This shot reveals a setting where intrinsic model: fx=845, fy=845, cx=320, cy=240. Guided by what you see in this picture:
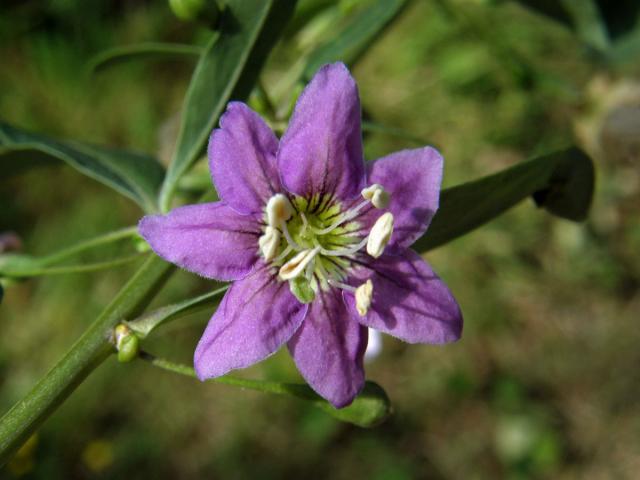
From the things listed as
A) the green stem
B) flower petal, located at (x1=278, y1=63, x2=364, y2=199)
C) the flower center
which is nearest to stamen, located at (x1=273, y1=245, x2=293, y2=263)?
the flower center

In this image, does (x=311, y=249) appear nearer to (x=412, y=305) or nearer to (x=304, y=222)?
(x=304, y=222)

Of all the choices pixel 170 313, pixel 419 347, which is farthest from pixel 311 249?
pixel 419 347

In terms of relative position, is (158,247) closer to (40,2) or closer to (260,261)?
(260,261)

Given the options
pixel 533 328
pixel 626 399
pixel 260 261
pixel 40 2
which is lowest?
pixel 626 399

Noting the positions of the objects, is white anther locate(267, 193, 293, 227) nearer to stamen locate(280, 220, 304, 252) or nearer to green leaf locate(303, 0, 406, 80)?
stamen locate(280, 220, 304, 252)

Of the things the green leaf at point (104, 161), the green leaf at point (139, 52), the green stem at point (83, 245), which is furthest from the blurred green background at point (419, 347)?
the green stem at point (83, 245)

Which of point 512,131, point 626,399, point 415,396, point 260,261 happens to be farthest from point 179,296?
point 260,261
